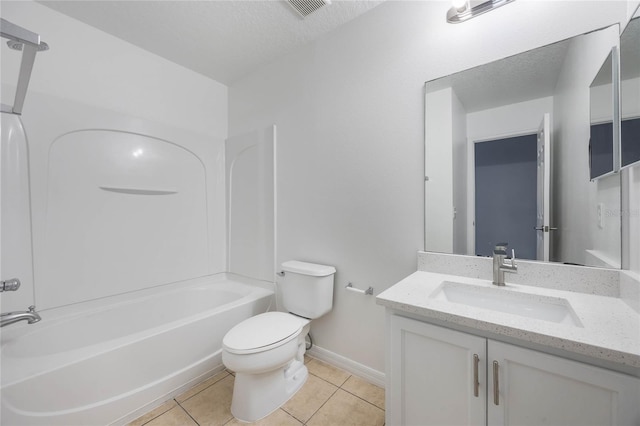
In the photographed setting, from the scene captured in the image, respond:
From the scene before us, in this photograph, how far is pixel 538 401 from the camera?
802 mm

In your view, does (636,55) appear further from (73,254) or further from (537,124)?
(73,254)

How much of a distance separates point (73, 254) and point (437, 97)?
257 centimetres

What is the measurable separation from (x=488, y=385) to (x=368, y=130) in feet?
4.74

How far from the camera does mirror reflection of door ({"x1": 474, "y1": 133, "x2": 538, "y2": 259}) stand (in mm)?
1271

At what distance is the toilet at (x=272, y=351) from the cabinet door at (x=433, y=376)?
66 centimetres

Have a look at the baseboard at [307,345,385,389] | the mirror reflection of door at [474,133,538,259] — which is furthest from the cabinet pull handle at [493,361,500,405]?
the baseboard at [307,345,385,389]

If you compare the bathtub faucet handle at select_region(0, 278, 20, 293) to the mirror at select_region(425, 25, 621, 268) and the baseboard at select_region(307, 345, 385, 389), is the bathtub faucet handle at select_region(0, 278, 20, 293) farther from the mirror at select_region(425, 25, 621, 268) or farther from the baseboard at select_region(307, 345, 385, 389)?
the mirror at select_region(425, 25, 621, 268)

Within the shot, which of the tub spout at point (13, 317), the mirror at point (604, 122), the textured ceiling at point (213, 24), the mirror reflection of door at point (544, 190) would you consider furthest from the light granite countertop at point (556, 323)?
the textured ceiling at point (213, 24)

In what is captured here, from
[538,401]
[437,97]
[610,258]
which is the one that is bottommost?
[538,401]

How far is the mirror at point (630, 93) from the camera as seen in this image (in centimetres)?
91

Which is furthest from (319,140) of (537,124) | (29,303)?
(29,303)

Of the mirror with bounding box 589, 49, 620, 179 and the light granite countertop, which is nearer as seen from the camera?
the light granite countertop

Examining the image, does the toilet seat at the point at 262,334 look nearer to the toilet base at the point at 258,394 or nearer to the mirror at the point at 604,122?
the toilet base at the point at 258,394

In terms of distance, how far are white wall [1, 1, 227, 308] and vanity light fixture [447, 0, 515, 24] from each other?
7.08 ft
